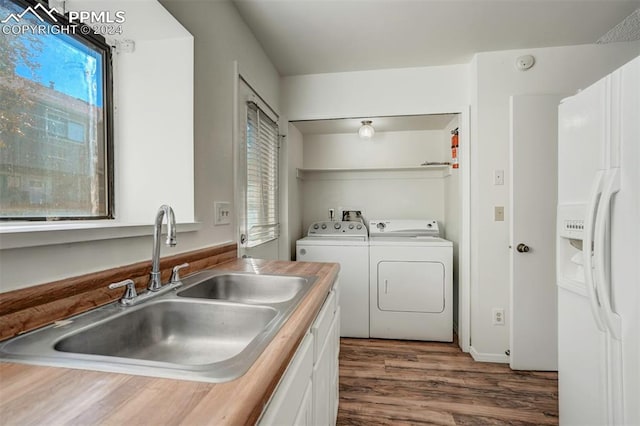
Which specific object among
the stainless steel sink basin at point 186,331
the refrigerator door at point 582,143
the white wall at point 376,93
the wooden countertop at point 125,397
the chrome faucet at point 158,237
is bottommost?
the stainless steel sink basin at point 186,331

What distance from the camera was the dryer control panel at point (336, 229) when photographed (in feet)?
10.0

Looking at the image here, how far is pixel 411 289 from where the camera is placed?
267 cm

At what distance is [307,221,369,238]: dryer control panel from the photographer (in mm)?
3061

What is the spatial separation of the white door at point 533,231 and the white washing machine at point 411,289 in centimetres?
55

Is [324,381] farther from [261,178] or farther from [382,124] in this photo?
[382,124]

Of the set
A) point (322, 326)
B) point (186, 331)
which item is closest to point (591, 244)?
point (322, 326)

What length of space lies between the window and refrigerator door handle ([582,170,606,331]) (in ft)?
6.39

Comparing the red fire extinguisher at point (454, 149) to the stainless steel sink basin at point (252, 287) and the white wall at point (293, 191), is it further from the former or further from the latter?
the stainless steel sink basin at point (252, 287)

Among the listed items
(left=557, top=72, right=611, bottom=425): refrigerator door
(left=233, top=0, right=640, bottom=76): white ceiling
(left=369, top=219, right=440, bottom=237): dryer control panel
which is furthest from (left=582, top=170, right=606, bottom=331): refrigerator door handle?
(left=369, top=219, right=440, bottom=237): dryer control panel

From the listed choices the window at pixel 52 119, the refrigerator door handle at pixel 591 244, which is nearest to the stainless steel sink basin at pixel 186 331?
the window at pixel 52 119

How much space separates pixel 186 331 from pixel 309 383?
0.43 metres

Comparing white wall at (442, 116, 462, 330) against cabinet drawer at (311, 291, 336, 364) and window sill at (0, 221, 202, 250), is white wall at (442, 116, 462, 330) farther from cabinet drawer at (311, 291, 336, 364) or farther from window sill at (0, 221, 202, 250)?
window sill at (0, 221, 202, 250)

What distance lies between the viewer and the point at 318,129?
315 cm

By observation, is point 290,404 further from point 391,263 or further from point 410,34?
point 410,34
